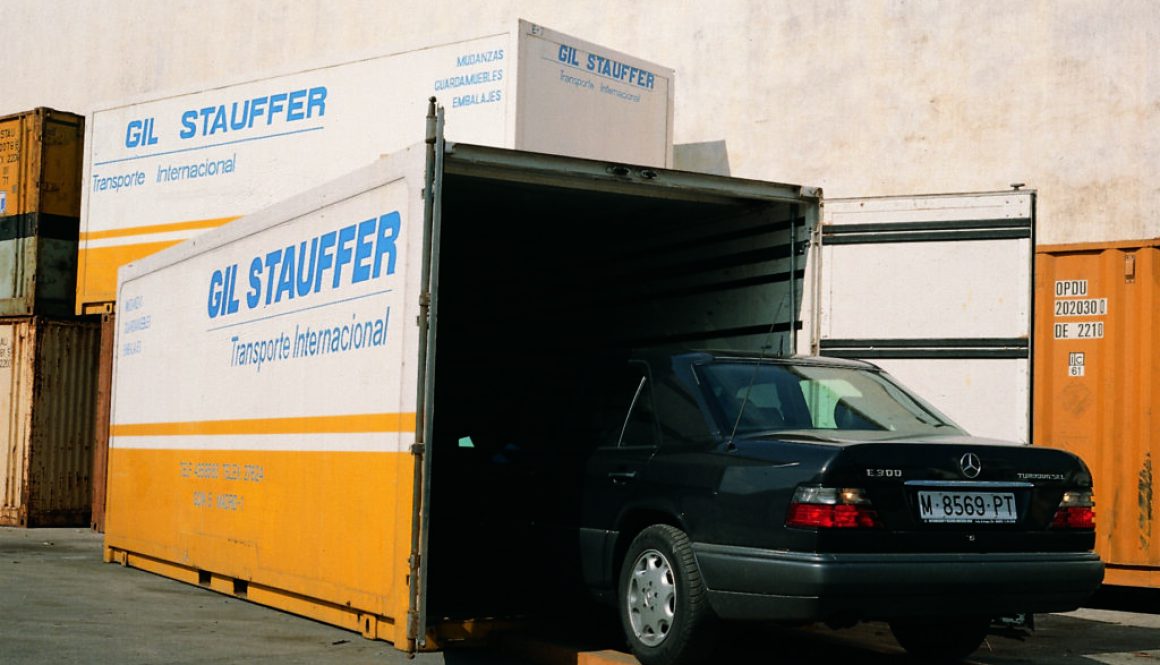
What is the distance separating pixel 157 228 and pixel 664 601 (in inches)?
376

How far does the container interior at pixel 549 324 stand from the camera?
7320 millimetres

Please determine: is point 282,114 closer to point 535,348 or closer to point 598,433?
point 535,348

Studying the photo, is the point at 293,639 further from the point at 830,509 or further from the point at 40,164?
the point at 40,164

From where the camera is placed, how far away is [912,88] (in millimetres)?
13078

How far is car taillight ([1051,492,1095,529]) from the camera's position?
606 centimetres

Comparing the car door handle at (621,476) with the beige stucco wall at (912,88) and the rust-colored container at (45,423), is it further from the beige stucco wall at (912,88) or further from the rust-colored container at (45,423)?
the rust-colored container at (45,423)

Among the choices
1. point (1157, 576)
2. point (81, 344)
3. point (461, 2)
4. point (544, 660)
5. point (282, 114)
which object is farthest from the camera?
point (461, 2)

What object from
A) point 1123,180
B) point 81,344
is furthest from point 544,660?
point 81,344

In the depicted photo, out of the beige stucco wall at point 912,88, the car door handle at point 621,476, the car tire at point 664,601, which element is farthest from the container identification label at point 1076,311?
the car tire at point 664,601

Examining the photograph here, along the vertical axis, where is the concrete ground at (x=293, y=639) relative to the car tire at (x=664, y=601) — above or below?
below

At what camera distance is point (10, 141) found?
16172 mm

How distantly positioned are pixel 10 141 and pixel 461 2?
5.61 m

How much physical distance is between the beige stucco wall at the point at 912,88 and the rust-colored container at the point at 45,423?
3159 millimetres

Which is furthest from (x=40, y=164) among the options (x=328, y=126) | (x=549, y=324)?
(x=549, y=324)
